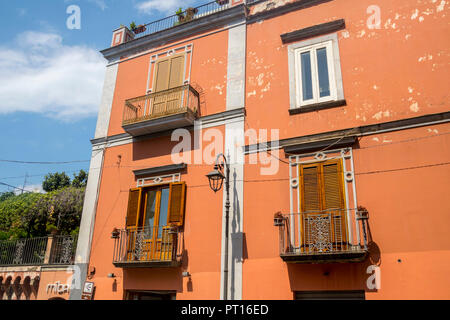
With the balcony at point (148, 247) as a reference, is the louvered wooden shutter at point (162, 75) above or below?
above

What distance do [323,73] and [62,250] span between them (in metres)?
10.1

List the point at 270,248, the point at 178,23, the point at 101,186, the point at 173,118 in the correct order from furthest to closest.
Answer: the point at 178,23 → the point at 101,186 → the point at 173,118 → the point at 270,248

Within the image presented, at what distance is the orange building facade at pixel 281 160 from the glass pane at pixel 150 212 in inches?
1.7

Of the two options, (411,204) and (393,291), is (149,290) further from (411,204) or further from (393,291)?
(411,204)

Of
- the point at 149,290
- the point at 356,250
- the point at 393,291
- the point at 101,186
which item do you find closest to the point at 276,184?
the point at 356,250

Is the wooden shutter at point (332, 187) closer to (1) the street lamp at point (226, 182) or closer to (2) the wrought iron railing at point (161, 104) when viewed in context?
(1) the street lamp at point (226, 182)

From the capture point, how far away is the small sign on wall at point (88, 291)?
11102 millimetres

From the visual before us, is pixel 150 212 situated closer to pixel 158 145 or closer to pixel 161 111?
pixel 158 145

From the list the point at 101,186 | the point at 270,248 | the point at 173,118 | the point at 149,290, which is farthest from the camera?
the point at 101,186

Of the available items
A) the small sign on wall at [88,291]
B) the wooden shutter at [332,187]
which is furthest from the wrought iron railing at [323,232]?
the small sign on wall at [88,291]

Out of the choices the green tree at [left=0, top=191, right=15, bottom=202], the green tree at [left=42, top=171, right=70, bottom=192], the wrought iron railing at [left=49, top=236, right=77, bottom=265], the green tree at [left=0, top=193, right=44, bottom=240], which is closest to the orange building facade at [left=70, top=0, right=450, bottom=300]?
the wrought iron railing at [left=49, top=236, right=77, bottom=265]

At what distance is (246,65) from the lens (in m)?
11.7

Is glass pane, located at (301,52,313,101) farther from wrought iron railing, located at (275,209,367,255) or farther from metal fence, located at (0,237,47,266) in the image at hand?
metal fence, located at (0,237,47,266)
